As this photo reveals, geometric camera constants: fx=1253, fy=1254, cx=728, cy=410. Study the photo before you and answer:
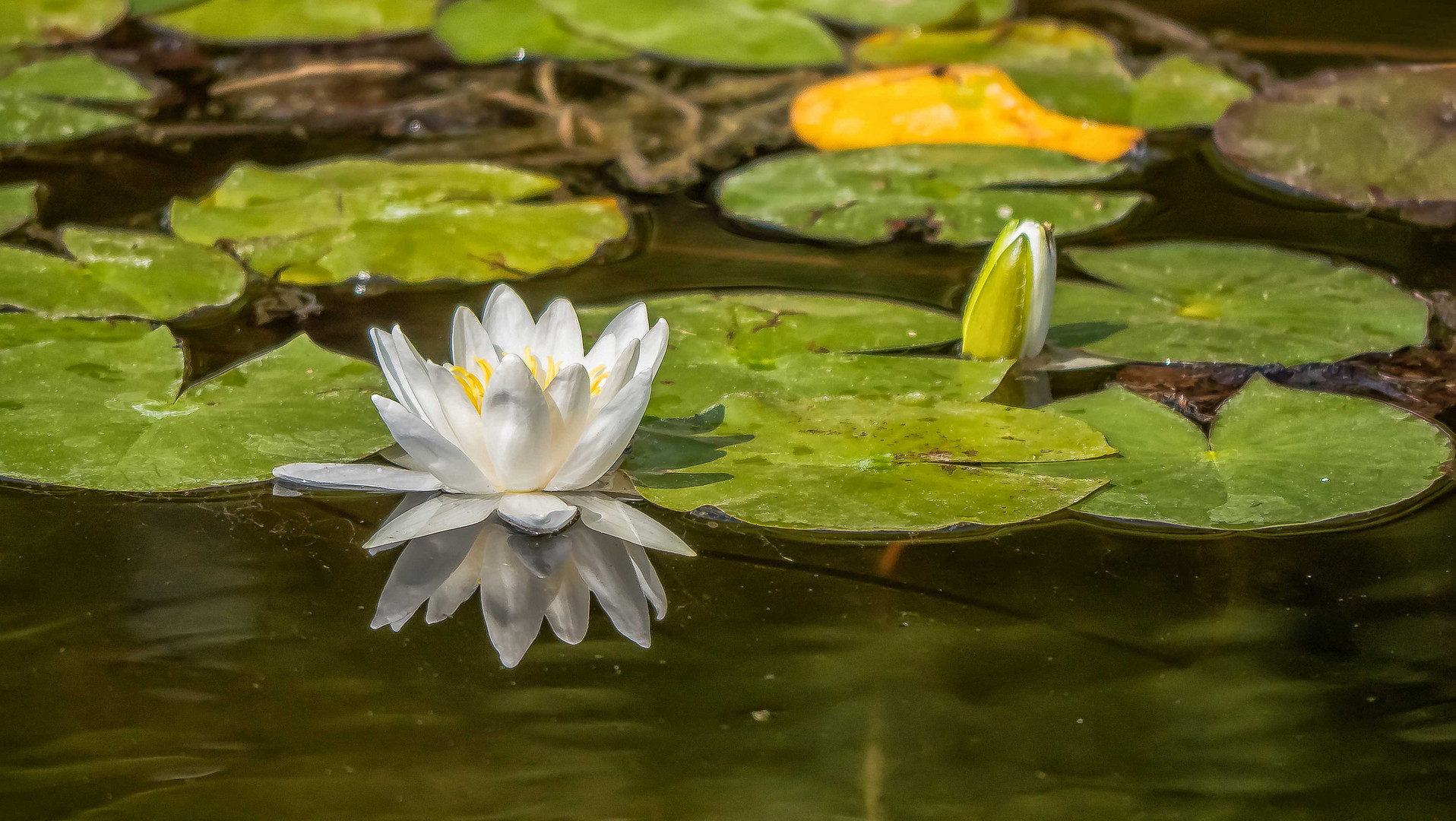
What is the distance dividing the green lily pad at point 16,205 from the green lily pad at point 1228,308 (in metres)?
1.75

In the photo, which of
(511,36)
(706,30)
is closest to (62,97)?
(511,36)

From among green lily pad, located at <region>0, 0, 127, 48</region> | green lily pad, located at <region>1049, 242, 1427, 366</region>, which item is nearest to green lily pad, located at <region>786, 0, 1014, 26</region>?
green lily pad, located at <region>1049, 242, 1427, 366</region>

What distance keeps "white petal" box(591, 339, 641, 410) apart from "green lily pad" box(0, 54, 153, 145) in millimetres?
1703

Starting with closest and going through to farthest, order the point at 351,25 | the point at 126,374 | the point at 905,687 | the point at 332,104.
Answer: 1. the point at 905,687
2. the point at 126,374
3. the point at 332,104
4. the point at 351,25

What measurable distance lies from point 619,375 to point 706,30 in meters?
1.79

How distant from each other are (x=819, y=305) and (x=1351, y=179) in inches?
44.6

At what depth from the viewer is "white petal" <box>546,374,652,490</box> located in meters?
1.37

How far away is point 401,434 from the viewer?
1348 millimetres

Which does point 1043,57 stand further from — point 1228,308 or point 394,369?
point 394,369

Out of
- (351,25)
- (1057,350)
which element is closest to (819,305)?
(1057,350)

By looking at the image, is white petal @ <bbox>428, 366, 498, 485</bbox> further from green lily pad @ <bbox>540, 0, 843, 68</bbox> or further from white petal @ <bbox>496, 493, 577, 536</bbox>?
green lily pad @ <bbox>540, 0, 843, 68</bbox>

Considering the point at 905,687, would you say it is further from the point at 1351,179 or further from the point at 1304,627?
the point at 1351,179

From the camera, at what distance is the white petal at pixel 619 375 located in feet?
4.64

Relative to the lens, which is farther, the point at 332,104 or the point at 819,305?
the point at 332,104
